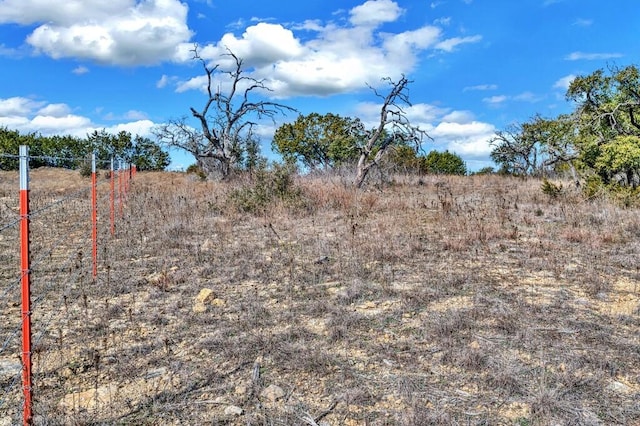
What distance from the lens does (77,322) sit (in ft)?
15.6

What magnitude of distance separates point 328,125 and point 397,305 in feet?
99.6

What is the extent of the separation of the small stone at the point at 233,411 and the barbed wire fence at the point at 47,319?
89 cm

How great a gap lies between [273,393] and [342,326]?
1.26 metres

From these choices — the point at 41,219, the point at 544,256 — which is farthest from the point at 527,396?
the point at 41,219

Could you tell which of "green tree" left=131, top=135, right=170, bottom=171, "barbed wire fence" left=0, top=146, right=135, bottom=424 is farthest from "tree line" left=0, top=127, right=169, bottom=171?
"barbed wire fence" left=0, top=146, right=135, bottom=424

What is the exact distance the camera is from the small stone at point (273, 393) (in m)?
3.32

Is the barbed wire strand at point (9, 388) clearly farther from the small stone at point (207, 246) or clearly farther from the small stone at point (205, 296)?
the small stone at point (207, 246)

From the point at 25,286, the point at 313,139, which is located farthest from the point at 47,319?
the point at 313,139

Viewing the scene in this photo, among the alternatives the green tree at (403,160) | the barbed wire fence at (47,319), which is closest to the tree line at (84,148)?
the green tree at (403,160)

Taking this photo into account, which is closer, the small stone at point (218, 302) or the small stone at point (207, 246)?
the small stone at point (218, 302)

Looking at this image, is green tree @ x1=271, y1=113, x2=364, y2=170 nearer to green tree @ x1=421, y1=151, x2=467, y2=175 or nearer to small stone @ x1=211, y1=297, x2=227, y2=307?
green tree @ x1=421, y1=151, x2=467, y2=175

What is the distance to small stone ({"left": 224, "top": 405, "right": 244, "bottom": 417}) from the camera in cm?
314

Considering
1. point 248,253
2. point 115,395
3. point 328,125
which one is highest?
point 328,125

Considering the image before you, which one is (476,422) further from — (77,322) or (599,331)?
(77,322)
